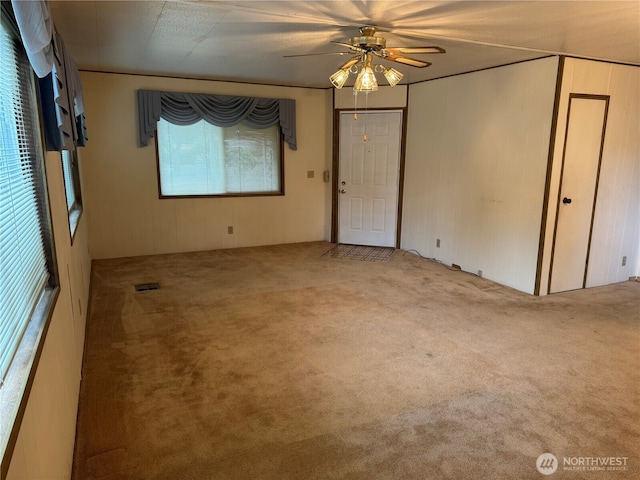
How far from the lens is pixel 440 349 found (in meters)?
3.23

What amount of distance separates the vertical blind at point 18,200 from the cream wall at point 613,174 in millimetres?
4145

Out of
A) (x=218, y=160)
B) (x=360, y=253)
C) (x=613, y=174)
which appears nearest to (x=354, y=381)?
(x=360, y=253)

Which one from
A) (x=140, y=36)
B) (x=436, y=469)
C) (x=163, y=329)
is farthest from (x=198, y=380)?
(x=140, y=36)

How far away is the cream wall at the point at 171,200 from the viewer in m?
5.40

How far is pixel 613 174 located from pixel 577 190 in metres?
0.54

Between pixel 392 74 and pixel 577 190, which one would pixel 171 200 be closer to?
pixel 392 74

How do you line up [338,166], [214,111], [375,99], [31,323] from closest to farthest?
[31,323], [214,111], [375,99], [338,166]

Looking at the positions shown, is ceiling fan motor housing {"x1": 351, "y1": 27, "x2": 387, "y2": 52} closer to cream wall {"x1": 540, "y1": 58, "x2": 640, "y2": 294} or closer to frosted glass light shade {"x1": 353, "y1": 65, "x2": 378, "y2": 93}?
frosted glass light shade {"x1": 353, "y1": 65, "x2": 378, "y2": 93}

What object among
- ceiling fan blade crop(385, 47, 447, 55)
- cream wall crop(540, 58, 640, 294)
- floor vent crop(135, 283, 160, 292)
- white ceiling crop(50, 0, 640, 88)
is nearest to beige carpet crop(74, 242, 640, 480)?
floor vent crop(135, 283, 160, 292)

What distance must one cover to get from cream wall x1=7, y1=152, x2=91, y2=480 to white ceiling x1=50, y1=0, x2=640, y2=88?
1.18 metres

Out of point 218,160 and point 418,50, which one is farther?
point 218,160

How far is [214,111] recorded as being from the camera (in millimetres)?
5777

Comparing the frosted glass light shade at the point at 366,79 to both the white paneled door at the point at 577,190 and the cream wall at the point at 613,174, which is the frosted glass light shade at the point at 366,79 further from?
the white paneled door at the point at 577,190

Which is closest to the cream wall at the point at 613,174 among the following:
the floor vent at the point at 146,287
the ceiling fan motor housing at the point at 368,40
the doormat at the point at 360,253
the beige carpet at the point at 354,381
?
the beige carpet at the point at 354,381
